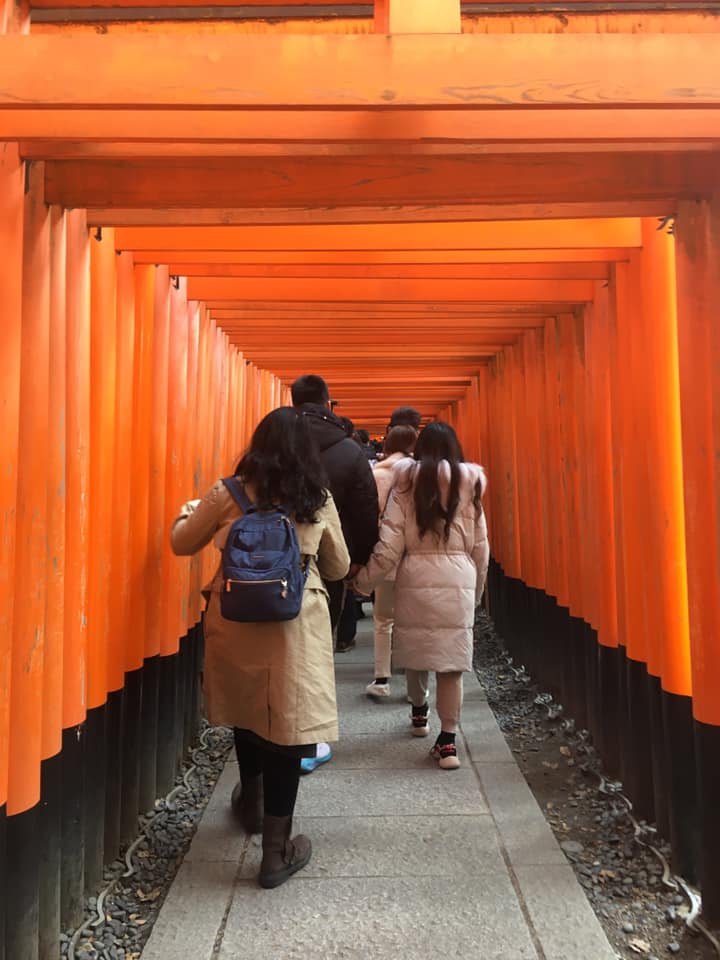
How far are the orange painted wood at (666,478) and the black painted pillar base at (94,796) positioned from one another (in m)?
2.29

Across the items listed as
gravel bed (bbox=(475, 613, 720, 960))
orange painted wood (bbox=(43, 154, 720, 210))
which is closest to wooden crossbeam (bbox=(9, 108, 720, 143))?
orange painted wood (bbox=(43, 154, 720, 210))

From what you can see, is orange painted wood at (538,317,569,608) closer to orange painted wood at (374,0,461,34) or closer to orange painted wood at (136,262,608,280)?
orange painted wood at (136,262,608,280)

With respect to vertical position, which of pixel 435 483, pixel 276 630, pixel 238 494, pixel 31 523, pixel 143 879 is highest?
pixel 435 483

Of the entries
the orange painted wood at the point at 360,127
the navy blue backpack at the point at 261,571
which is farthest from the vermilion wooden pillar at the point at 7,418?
the navy blue backpack at the point at 261,571

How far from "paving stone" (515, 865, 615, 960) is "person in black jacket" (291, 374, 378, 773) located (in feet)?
4.44

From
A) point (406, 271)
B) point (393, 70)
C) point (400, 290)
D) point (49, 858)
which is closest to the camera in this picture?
point (393, 70)

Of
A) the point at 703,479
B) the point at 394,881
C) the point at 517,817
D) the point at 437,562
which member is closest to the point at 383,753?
the point at 517,817

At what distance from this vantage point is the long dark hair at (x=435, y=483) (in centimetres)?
376

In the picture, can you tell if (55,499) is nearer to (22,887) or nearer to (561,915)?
(22,887)

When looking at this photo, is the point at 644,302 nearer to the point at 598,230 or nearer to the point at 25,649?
the point at 598,230

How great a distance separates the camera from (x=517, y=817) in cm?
334

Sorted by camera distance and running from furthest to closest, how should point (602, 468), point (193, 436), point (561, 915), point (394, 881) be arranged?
1. point (193, 436)
2. point (602, 468)
3. point (394, 881)
4. point (561, 915)

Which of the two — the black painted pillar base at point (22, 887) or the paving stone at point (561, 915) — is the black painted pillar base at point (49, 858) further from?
the paving stone at point (561, 915)

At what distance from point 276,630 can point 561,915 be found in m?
1.44
